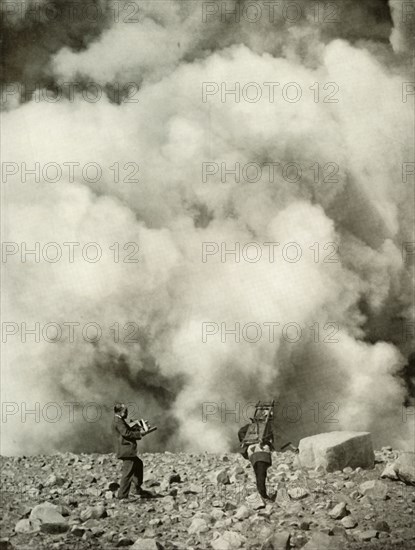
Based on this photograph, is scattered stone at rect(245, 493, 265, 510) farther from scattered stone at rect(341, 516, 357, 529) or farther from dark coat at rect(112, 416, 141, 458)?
dark coat at rect(112, 416, 141, 458)

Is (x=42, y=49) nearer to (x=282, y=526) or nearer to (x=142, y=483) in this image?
(x=142, y=483)

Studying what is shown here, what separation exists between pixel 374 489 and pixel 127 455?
9.49 feet

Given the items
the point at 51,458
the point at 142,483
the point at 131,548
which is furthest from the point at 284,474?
the point at 51,458

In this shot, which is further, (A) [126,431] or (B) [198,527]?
(A) [126,431]

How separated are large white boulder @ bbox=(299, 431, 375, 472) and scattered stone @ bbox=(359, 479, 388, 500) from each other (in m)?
0.58

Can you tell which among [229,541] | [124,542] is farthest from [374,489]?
[124,542]

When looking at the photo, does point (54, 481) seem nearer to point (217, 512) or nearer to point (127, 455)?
point (127, 455)

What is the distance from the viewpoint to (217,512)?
5.36 metres

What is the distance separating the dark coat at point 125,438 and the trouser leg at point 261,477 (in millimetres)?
1498

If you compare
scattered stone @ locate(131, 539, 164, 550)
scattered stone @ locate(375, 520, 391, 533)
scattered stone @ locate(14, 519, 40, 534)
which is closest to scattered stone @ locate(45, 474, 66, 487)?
scattered stone @ locate(14, 519, 40, 534)

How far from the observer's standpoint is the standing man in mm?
5918

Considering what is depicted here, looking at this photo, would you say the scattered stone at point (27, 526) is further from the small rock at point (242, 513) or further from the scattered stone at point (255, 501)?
the scattered stone at point (255, 501)

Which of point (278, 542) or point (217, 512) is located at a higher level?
point (217, 512)

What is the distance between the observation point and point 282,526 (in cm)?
509
